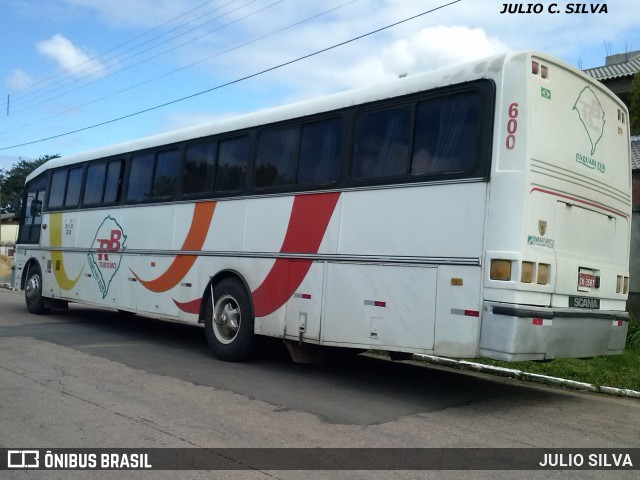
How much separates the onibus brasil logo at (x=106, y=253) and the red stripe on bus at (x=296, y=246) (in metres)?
4.33

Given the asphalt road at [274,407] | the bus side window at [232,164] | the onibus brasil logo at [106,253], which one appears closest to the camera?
the asphalt road at [274,407]

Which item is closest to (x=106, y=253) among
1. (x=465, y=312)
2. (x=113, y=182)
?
(x=113, y=182)

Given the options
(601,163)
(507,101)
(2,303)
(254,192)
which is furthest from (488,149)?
(2,303)

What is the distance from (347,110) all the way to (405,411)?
11.7ft

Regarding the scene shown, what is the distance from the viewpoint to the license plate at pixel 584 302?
22.6 feet

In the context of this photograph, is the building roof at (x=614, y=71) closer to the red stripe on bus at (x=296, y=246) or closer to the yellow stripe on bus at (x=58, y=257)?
the red stripe on bus at (x=296, y=246)

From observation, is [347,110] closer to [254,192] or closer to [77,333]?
[254,192]

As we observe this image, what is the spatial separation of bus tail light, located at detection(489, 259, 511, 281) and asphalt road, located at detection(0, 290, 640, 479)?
4.64 feet

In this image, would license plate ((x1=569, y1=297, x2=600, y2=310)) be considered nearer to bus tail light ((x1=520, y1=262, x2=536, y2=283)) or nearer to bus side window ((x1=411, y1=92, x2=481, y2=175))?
bus tail light ((x1=520, y1=262, x2=536, y2=283))

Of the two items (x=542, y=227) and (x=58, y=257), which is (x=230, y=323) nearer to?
(x=542, y=227)

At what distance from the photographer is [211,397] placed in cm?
699

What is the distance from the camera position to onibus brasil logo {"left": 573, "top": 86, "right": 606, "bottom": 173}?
716 centimetres

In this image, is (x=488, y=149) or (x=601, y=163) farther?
(x=601, y=163)

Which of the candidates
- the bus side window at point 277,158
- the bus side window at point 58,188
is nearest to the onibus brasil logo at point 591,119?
the bus side window at point 277,158
